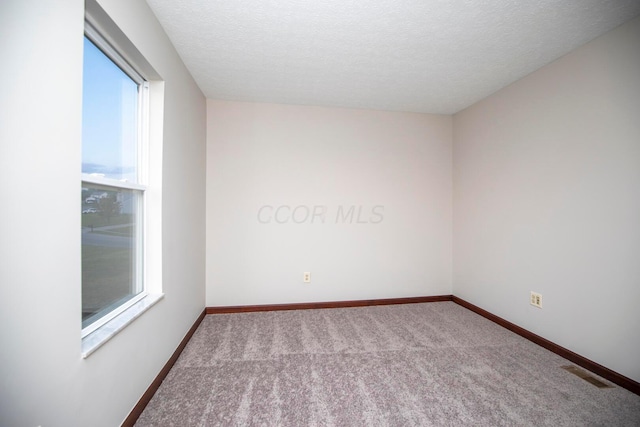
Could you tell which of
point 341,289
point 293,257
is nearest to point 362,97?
point 293,257

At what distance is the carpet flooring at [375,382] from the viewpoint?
5.19ft

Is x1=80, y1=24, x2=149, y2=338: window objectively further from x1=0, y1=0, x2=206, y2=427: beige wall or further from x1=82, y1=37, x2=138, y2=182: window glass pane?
x1=0, y1=0, x2=206, y2=427: beige wall

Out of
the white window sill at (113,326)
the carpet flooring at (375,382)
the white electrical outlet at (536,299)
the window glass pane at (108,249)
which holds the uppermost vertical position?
the window glass pane at (108,249)

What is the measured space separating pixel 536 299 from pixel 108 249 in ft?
11.2

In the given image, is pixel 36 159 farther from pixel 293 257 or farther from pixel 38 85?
pixel 293 257

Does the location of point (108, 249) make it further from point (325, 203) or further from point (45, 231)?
point (325, 203)

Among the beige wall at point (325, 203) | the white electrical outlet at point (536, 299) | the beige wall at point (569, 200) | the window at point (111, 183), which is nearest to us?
the window at point (111, 183)

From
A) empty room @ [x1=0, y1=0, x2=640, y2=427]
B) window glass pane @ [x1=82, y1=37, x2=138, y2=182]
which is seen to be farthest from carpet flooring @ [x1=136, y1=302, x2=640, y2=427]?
window glass pane @ [x1=82, y1=37, x2=138, y2=182]

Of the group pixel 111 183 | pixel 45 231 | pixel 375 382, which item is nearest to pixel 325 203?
pixel 375 382

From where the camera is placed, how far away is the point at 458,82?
2.71 metres

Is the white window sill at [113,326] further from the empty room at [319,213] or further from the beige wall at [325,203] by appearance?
the beige wall at [325,203]

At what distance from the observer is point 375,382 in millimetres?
1899

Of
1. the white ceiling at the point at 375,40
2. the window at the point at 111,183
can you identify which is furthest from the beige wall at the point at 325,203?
the window at the point at 111,183

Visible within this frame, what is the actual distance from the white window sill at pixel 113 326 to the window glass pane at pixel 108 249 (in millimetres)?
65
